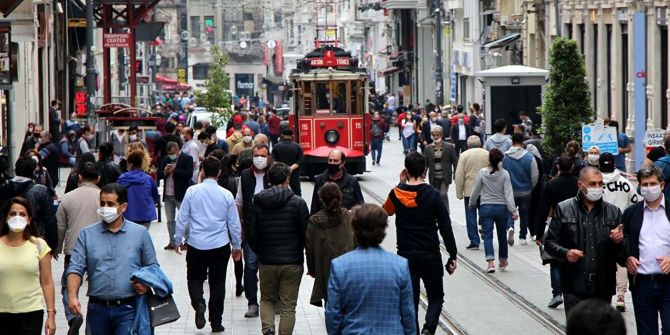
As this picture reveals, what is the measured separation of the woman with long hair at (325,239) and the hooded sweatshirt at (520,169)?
846cm

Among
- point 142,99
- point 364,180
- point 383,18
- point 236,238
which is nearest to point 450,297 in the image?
point 236,238

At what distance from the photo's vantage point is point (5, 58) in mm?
22859

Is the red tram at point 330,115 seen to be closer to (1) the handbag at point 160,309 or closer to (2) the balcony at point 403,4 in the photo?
(1) the handbag at point 160,309

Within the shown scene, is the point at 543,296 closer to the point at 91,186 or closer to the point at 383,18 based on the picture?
the point at 91,186

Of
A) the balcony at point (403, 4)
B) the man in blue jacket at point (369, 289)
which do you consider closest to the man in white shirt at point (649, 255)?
the man in blue jacket at point (369, 289)

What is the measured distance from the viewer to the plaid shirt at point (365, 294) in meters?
9.32

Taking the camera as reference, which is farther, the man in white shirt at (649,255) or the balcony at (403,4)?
the balcony at (403,4)

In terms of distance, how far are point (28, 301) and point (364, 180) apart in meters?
27.2

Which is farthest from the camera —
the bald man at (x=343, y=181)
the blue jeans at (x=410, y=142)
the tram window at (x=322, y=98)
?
the blue jeans at (x=410, y=142)

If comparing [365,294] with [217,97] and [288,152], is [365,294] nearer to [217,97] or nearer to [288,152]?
[288,152]

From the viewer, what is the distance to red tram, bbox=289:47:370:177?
123 ft

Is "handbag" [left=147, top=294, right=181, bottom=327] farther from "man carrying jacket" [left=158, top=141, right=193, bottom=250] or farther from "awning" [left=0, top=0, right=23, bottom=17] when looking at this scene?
"awning" [left=0, top=0, right=23, bottom=17]

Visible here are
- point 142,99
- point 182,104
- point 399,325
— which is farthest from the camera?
point 182,104

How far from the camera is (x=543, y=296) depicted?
17188 mm
